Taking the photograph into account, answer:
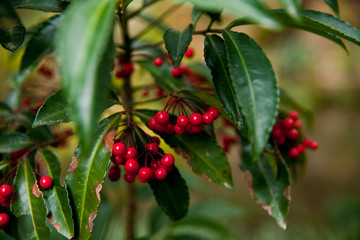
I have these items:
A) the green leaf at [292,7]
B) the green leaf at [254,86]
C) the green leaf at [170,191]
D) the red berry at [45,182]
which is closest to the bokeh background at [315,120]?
the green leaf at [170,191]

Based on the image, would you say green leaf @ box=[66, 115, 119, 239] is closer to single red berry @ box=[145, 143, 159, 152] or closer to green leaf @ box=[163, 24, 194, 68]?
single red berry @ box=[145, 143, 159, 152]

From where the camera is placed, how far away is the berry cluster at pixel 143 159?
0.66m

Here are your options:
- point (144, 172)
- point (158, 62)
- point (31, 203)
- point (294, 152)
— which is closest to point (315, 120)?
point (294, 152)

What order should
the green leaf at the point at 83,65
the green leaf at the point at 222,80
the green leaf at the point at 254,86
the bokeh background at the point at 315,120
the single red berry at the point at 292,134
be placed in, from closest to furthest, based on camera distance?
the green leaf at the point at 83,65 < the green leaf at the point at 254,86 < the green leaf at the point at 222,80 < the single red berry at the point at 292,134 < the bokeh background at the point at 315,120

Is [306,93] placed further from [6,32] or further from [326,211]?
[6,32]

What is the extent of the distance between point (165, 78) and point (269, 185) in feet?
1.33

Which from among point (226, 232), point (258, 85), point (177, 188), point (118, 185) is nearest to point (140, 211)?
point (118, 185)

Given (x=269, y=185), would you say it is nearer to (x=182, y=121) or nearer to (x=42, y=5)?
(x=182, y=121)

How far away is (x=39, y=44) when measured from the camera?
2.50 ft

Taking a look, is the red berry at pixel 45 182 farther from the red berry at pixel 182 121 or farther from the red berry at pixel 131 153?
the red berry at pixel 182 121

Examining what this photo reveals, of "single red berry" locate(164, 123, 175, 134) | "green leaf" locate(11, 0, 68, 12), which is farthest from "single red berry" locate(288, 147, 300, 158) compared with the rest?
"green leaf" locate(11, 0, 68, 12)

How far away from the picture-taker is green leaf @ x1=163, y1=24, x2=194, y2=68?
64cm

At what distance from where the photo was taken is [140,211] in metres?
3.54

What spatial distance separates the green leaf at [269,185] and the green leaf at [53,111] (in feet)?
1.49
